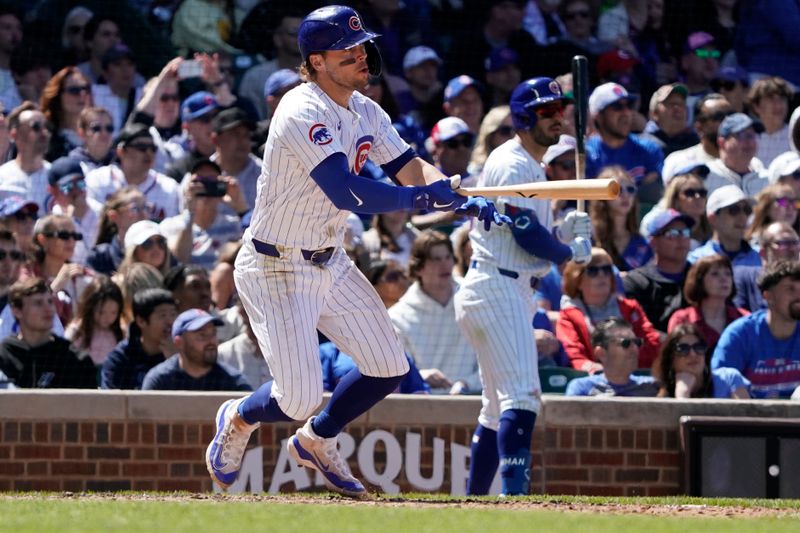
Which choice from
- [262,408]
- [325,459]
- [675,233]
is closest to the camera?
Result: [262,408]

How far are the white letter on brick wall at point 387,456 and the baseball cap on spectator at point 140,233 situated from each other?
190 cm

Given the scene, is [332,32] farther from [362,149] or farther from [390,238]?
[390,238]

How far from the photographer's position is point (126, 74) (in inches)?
439

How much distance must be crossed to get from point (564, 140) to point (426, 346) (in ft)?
7.21

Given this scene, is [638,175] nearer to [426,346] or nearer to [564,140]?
[564,140]

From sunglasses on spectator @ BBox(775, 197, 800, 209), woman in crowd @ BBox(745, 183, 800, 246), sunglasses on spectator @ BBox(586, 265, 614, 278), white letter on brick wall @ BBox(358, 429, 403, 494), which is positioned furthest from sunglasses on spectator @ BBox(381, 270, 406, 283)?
sunglasses on spectator @ BBox(775, 197, 800, 209)

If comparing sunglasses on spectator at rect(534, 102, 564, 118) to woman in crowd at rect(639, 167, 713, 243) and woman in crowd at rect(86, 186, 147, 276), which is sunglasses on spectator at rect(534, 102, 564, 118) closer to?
woman in crowd at rect(639, 167, 713, 243)

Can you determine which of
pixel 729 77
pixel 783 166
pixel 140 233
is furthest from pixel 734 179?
pixel 140 233

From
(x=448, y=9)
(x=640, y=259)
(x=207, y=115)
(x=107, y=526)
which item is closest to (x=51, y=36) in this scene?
(x=207, y=115)

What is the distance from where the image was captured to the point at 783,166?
10.1m

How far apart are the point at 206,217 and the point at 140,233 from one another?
2.61 ft

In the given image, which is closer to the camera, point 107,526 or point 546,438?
point 107,526

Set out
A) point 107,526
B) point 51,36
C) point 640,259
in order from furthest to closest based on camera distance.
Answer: point 51,36
point 640,259
point 107,526

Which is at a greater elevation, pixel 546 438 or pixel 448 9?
pixel 448 9
